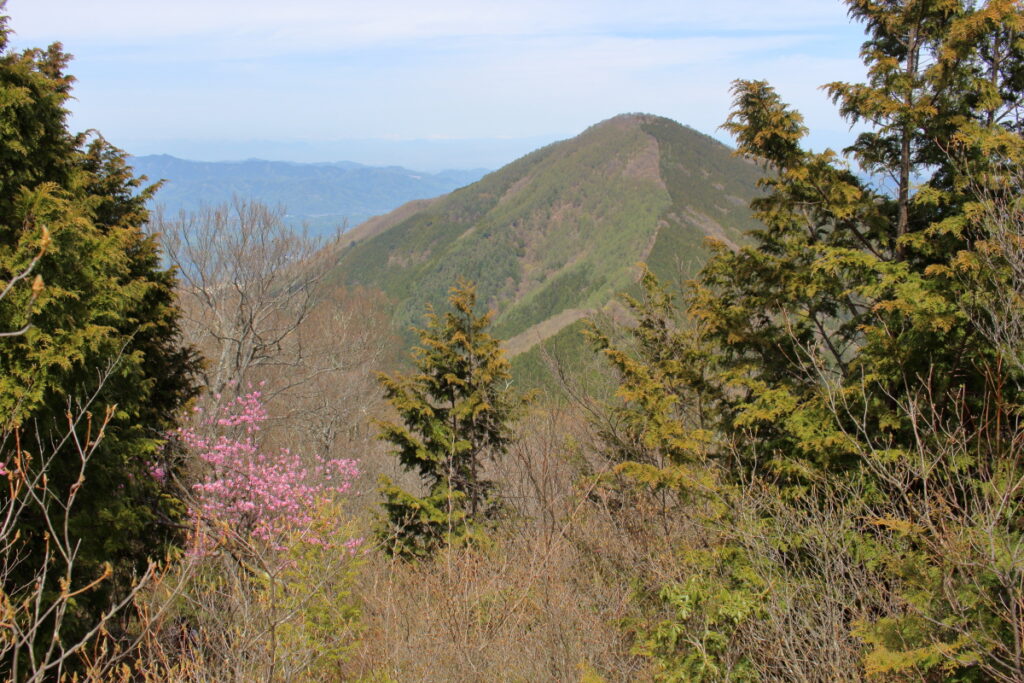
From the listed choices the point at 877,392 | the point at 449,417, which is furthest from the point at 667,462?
the point at 449,417

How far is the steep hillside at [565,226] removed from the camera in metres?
110

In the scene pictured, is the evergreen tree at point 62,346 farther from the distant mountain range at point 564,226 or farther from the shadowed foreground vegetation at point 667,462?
the distant mountain range at point 564,226

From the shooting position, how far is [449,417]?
11133 millimetres

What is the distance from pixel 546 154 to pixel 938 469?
179 meters

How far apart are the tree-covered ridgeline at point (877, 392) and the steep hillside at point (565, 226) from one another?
272ft

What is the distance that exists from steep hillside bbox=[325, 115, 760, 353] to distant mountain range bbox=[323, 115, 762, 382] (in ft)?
0.99

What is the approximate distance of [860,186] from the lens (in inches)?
320

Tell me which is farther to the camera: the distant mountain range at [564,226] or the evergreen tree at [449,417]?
the distant mountain range at [564,226]

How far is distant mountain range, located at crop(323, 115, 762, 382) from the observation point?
359 feet

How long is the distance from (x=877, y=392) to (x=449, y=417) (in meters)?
6.91

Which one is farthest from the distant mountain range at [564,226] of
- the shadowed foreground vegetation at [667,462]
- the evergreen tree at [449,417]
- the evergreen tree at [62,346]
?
the evergreen tree at [62,346]

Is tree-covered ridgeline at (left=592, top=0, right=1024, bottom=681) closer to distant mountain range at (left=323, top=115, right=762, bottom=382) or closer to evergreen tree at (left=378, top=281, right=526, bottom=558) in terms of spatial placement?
evergreen tree at (left=378, top=281, right=526, bottom=558)

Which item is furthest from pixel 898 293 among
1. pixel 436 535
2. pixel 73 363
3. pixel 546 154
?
pixel 546 154

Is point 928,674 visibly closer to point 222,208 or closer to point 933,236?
point 933,236
